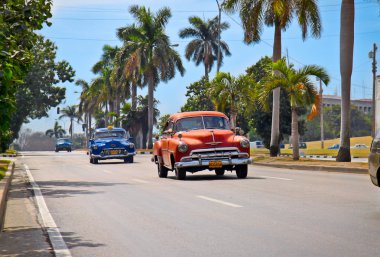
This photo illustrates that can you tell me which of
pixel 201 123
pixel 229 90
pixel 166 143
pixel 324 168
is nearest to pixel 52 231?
pixel 201 123

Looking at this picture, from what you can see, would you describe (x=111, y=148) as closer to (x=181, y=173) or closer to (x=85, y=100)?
(x=181, y=173)

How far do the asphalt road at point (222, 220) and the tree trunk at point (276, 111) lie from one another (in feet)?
66.9

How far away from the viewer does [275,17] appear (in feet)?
122

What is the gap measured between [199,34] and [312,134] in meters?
86.8

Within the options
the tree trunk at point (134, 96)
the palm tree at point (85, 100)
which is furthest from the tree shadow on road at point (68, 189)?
the palm tree at point (85, 100)

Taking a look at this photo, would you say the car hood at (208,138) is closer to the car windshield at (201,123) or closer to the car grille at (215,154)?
the car grille at (215,154)

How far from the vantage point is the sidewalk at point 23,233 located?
8.25 metres

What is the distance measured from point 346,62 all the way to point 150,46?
4305 centimetres

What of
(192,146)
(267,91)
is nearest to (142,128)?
(267,91)

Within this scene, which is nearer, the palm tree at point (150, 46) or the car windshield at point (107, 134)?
Answer: the car windshield at point (107, 134)

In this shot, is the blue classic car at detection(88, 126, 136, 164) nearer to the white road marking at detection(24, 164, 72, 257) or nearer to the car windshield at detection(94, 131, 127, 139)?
the car windshield at detection(94, 131, 127, 139)

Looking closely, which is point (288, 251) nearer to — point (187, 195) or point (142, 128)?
point (187, 195)

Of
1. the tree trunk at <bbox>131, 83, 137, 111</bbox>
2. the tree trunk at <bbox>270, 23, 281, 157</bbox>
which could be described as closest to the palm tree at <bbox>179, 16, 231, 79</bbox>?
the tree trunk at <bbox>131, 83, 137, 111</bbox>

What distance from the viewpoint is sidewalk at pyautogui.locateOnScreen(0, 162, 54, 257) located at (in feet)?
27.1
